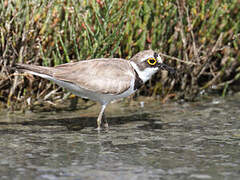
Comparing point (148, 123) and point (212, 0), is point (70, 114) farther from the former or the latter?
point (212, 0)

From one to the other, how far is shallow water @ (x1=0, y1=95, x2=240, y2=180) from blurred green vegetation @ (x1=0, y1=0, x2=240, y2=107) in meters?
0.53

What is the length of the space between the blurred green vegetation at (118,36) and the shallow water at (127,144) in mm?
533

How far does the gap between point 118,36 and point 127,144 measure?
2430mm

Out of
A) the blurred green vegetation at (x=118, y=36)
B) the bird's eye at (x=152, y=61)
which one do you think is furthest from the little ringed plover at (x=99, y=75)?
the blurred green vegetation at (x=118, y=36)

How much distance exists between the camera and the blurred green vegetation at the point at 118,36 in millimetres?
7742

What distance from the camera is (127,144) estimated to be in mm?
6156

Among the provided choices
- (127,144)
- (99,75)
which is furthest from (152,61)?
(127,144)

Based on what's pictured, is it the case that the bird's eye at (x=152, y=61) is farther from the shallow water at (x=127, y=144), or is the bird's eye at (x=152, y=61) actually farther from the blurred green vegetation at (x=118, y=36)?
the shallow water at (x=127, y=144)

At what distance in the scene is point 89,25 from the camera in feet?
26.6

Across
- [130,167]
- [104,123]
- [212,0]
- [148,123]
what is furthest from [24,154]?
[212,0]

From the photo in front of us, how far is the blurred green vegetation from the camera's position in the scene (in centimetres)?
774

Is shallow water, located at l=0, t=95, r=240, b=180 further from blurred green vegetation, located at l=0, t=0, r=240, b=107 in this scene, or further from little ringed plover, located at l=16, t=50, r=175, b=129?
little ringed plover, located at l=16, t=50, r=175, b=129

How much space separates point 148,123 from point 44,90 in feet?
6.57

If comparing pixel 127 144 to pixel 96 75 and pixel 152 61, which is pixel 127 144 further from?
pixel 152 61
